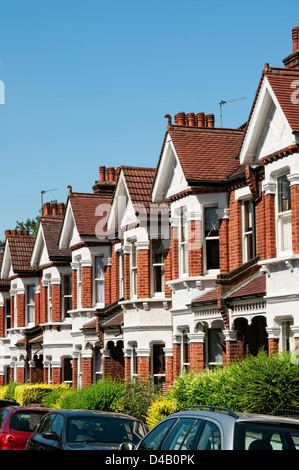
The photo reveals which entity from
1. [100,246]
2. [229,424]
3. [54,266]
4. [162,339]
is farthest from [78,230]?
[229,424]

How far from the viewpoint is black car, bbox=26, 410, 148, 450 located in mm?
14156

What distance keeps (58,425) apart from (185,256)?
1277 cm

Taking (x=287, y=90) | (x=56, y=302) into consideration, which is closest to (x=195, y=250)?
(x=287, y=90)

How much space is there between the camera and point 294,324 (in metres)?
20.4

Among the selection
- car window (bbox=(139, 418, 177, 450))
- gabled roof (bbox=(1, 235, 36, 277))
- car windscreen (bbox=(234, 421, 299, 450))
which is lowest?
car window (bbox=(139, 418, 177, 450))

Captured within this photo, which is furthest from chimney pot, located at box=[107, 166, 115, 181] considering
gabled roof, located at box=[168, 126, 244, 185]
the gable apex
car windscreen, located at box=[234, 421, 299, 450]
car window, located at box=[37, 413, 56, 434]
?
car windscreen, located at box=[234, 421, 299, 450]

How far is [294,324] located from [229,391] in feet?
7.86

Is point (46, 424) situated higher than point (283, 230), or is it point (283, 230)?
point (283, 230)

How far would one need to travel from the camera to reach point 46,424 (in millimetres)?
15836

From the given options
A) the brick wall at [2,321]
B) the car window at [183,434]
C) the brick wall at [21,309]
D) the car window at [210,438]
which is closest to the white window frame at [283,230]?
the car window at [183,434]

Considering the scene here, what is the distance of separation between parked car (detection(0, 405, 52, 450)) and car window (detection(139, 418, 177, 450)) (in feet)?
24.7

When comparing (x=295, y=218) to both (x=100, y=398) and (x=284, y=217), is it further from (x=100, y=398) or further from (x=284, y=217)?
(x=100, y=398)

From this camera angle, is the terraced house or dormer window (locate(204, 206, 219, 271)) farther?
dormer window (locate(204, 206, 219, 271))

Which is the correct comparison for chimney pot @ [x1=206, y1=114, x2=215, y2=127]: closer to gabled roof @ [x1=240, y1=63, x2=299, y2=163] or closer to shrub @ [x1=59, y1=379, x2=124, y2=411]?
gabled roof @ [x1=240, y1=63, x2=299, y2=163]
